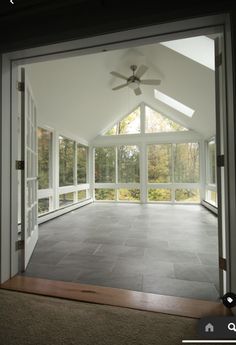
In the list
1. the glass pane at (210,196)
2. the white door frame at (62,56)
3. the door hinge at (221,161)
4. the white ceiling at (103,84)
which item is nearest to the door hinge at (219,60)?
the white door frame at (62,56)

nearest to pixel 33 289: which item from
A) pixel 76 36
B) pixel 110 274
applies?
pixel 110 274

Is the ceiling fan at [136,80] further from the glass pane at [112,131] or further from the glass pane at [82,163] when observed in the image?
the glass pane at [112,131]

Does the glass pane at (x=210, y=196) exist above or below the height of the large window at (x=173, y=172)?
below

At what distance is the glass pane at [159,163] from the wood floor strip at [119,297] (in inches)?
235

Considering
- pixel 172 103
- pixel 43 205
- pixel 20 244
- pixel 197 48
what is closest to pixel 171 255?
pixel 20 244

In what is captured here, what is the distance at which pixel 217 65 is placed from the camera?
166cm

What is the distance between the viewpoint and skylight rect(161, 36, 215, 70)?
301cm

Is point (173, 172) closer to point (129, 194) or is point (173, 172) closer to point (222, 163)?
point (129, 194)

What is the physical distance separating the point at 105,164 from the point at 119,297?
6.60m

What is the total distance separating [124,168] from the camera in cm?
781

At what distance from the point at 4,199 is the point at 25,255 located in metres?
0.65

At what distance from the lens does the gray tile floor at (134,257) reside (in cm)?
184

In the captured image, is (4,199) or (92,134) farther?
(92,134)

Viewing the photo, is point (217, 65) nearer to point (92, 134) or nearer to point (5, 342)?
point (5, 342)
